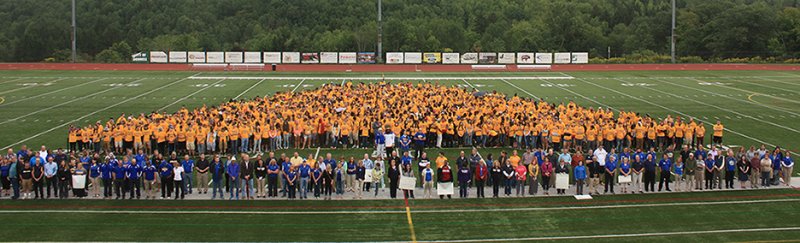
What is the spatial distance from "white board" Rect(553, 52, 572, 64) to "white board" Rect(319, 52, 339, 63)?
19.5m

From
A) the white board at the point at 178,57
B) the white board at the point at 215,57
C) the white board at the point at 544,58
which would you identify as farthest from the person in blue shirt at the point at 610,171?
the white board at the point at 178,57

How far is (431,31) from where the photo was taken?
101688 millimetres

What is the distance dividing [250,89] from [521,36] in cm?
6057

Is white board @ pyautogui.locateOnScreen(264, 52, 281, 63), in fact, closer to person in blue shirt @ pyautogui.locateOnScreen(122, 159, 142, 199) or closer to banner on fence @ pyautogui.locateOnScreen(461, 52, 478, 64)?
banner on fence @ pyautogui.locateOnScreen(461, 52, 478, 64)

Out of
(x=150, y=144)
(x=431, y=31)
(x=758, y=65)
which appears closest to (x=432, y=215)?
(x=150, y=144)

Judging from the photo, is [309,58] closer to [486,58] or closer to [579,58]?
[486,58]

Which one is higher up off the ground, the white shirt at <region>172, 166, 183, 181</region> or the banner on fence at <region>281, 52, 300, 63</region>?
the banner on fence at <region>281, 52, 300, 63</region>

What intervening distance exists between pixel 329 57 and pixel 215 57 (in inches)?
396

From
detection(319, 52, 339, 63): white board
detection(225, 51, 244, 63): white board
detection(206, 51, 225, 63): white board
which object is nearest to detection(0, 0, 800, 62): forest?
detection(206, 51, 225, 63): white board

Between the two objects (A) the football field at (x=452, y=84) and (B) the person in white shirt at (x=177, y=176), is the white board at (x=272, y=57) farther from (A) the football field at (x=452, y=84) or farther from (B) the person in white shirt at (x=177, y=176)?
(B) the person in white shirt at (x=177, y=176)

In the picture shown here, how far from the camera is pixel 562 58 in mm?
71000

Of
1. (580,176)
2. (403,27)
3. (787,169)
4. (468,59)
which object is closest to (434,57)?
(468,59)

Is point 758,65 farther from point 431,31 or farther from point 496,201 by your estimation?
point 496,201

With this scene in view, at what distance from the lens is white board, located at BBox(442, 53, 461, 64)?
69.6m
